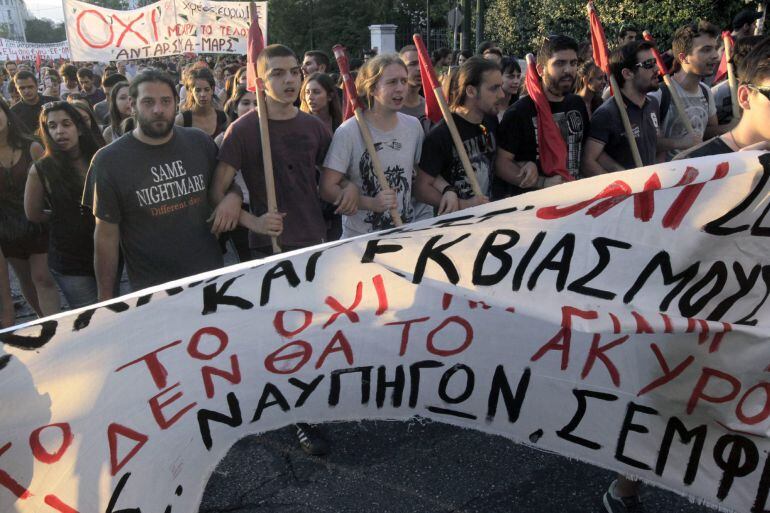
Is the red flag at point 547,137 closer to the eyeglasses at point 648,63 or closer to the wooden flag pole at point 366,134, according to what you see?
the eyeglasses at point 648,63

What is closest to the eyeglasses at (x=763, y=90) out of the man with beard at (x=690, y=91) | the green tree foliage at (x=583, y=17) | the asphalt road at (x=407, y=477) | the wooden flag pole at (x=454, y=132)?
the wooden flag pole at (x=454, y=132)

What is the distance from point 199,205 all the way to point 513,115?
6.83 ft

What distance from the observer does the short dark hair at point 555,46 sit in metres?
4.26

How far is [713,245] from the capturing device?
2.19 meters

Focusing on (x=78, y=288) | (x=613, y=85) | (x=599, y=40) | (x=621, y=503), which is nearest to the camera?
(x=621, y=503)

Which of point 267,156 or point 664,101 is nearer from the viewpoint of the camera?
point 267,156

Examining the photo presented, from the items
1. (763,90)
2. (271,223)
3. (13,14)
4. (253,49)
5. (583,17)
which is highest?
(13,14)

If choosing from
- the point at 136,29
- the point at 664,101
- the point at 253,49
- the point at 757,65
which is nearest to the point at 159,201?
the point at 253,49

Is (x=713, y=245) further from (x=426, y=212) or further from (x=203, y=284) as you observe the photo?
(x=426, y=212)

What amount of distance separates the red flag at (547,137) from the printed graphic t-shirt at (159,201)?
2.09 metres

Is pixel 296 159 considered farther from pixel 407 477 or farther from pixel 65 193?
pixel 407 477

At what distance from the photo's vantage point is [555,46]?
4289 millimetres

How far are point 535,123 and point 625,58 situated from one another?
95 cm

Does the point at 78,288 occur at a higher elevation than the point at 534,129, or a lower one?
lower
